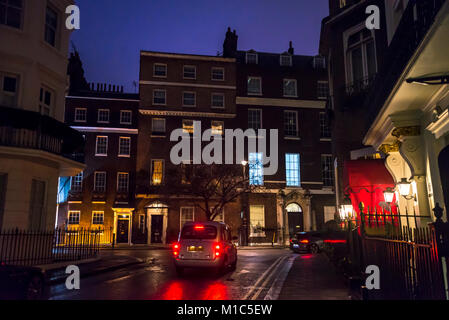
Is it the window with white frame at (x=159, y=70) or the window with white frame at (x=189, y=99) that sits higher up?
the window with white frame at (x=159, y=70)

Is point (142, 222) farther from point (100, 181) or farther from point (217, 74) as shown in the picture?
point (217, 74)

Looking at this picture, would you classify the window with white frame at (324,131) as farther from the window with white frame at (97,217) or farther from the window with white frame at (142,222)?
the window with white frame at (97,217)

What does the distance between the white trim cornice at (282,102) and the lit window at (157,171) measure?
10073mm

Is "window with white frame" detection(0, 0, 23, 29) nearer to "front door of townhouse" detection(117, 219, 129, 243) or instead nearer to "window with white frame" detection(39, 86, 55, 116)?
"window with white frame" detection(39, 86, 55, 116)

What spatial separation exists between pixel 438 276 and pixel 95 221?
33042mm

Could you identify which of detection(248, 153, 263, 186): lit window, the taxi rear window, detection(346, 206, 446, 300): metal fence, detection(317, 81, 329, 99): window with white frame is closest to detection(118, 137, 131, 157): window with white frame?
detection(248, 153, 263, 186): lit window

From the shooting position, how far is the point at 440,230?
5.45 m

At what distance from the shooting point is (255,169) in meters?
36.4

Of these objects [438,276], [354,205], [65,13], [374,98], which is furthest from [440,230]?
[65,13]

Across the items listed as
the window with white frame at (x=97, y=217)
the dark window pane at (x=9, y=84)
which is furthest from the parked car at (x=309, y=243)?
the window with white frame at (x=97, y=217)

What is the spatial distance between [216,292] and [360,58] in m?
12.0

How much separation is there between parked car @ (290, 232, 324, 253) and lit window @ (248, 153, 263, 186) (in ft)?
35.8

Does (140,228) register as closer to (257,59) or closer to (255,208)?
(255,208)

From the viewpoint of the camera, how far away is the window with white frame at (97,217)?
34750 millimetres
